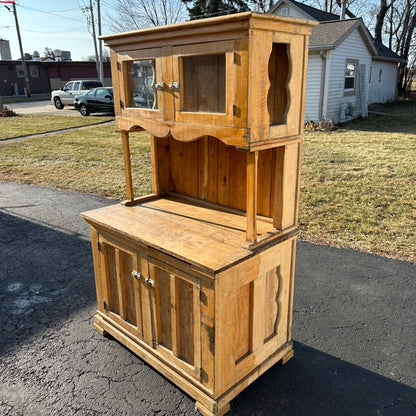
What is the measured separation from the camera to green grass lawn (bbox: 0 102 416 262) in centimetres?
470

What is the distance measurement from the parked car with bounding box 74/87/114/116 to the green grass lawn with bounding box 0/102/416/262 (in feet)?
13.0

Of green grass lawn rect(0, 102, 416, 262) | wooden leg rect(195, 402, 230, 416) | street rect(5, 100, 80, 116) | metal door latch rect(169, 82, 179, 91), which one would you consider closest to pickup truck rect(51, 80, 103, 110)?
street rect(5, 100, 80, 116)

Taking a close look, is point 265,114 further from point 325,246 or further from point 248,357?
point 325,246

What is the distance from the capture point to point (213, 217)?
2686mm

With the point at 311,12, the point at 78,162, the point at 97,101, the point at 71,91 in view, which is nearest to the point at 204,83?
the point at 78,162


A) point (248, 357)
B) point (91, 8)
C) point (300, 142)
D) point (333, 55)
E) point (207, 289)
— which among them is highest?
point (91, 8)

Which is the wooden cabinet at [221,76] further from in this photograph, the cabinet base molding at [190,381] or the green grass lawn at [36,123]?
the green grass lawn at [36,123]

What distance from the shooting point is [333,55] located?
12.5 m

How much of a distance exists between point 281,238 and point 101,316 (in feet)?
5.23

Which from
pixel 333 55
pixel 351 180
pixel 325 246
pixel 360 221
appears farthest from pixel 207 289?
pixel 333 55

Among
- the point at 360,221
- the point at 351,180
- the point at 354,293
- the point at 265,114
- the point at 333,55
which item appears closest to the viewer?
the point at 265,114

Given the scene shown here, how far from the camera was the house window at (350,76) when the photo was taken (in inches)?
545

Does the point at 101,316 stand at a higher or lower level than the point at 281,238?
lower

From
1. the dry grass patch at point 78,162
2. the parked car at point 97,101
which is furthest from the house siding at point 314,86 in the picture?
the parked car at point 97,101
